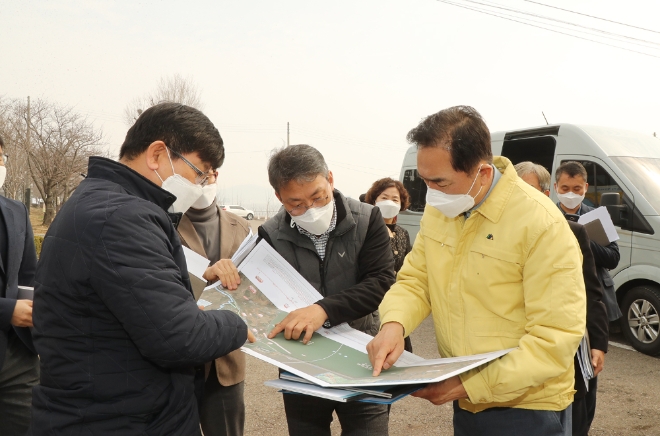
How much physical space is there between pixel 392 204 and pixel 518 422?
3.25m

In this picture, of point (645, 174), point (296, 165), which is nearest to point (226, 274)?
point (296, 165)

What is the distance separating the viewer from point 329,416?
2.28 m

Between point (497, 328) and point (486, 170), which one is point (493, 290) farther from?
point (486, 170)

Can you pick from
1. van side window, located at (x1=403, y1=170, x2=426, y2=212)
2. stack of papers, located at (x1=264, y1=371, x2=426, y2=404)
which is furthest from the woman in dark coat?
van side window, located at (x1=403, y1=170, x2=426, y2=212)

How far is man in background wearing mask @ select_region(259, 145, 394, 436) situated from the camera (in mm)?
2188

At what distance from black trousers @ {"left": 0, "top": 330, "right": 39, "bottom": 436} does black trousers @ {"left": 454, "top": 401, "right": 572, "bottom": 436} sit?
226 centimetres

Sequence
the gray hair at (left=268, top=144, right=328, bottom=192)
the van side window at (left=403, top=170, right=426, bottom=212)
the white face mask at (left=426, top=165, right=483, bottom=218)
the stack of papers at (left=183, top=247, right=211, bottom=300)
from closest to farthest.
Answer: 1. the white face mask at (left=426, top=165, right=483, bottom=218)
2. the stack of papers at (left=183, top=247, right=211, bottom=300)
3. the gray hair at (left=268, top=144, right=328, bottom=192)
4. the van side window at (left=403, top=170, right=426, bottom=212)

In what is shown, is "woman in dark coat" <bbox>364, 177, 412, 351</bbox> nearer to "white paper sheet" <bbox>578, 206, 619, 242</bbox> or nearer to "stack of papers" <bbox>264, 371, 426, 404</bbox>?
"white paper sheet" <bbox>578, 206, 619, 242</bbox>

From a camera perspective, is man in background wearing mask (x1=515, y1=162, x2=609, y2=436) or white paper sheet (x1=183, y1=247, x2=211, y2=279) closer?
white paper sheet (x1=183, y1=247, x2=211, y2=279)

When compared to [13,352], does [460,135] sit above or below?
above

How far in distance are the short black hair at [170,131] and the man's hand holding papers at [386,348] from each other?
33.5 inches

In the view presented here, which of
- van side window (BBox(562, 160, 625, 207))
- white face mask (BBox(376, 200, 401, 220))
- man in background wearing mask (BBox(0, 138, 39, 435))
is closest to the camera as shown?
man in background wearing mask (BBox(0, 138, 39, 435))

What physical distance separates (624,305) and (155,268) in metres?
6.40

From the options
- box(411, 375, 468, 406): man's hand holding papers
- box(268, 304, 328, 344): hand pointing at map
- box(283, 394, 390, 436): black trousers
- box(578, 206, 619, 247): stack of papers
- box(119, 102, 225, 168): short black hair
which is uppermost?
box(119, 102, 225, 168): short black hair
